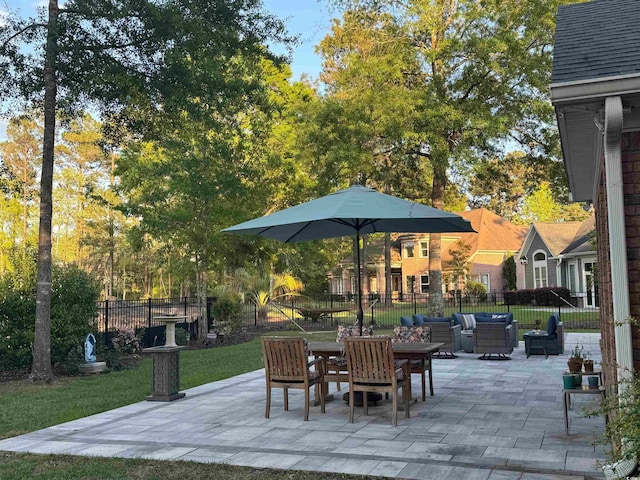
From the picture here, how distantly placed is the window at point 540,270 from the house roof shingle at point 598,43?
90.3 ft

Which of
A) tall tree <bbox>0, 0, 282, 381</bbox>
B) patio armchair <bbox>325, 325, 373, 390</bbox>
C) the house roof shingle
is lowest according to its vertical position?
patio armchair <bbox>325, 325, 373, 390</bbox>

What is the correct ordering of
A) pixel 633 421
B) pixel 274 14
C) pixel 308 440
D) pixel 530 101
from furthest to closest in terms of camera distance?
pixel 530 101, pixel 274 14, pixel 308 440, pixel 633 421

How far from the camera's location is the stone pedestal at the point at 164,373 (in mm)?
7867

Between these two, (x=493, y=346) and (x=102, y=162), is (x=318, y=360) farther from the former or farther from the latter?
(x=102, y=162)

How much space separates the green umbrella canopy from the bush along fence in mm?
6478

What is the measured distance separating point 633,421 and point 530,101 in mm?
15408

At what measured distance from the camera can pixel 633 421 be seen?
327 cm

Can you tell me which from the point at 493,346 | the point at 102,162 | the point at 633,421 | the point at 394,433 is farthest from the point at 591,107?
the point at 102,162

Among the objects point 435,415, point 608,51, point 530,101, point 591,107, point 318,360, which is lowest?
point 435,415

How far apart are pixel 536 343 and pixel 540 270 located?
20960 millimetres

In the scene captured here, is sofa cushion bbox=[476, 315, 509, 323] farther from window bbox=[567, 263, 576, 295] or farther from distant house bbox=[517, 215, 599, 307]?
window bbox=[567, 263, 576, 295]

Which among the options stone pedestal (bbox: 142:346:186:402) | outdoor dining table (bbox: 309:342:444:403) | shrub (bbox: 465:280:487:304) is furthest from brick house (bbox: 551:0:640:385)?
shrub (bbox: 465:280:487:304)

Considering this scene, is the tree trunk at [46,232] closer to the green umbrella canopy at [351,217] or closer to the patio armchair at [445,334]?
the green umbrella canopy at [351,217]

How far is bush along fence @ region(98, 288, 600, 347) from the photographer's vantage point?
14742 mm
